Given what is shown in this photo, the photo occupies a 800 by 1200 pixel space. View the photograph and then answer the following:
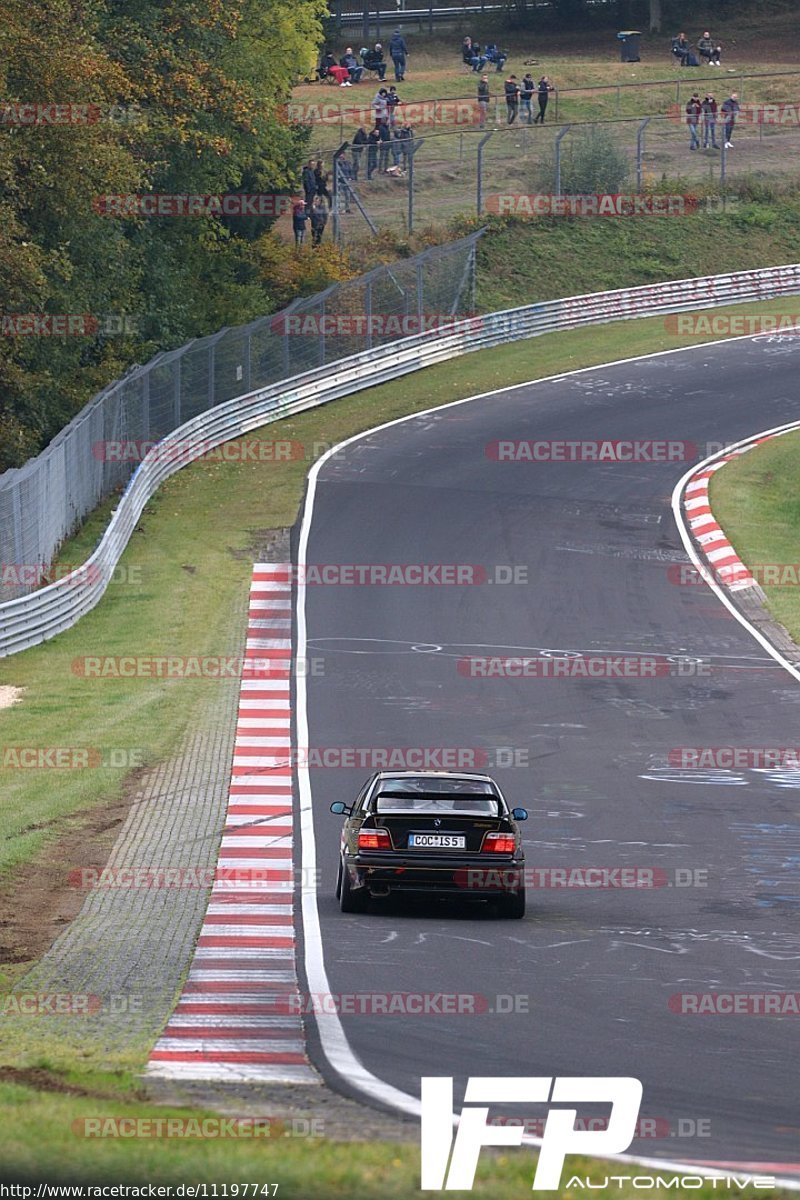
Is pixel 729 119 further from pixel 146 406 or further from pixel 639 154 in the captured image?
pixel 146 406

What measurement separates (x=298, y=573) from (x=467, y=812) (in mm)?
19188

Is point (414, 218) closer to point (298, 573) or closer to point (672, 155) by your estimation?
point (672, 155)

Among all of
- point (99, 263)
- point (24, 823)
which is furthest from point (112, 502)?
point (24, 823)

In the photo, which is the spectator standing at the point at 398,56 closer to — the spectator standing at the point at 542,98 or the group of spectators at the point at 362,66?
the group of spectators at the point at 362,66

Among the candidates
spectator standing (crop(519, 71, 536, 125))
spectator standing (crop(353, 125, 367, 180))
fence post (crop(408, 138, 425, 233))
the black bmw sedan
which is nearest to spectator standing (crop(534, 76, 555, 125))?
spectator standing (crop(519, 71, 536, 125))

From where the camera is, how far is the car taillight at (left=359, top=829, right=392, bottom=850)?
1488cm

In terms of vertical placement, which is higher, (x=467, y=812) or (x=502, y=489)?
(x=467, y=812)

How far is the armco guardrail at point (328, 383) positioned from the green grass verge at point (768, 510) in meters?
12.1

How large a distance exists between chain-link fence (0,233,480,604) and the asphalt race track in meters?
3.54

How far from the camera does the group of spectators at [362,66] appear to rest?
3287 inches

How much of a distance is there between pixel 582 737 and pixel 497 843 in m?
8.60

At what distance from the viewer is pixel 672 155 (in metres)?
70.2

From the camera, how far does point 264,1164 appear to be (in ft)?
23.6

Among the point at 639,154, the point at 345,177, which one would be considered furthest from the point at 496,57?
the point at 345,177
